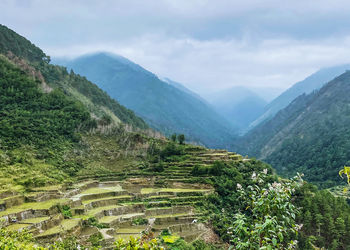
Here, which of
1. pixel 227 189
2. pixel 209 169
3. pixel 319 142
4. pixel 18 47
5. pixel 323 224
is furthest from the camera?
pixel 319 142

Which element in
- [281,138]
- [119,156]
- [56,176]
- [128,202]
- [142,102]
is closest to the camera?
[128,202]

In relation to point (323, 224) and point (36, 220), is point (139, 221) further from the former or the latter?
point (323, 224)

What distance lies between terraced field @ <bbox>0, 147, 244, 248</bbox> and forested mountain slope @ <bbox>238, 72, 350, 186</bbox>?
3878cm

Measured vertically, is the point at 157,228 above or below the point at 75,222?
below

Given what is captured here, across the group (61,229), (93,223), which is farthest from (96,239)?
(93,223)

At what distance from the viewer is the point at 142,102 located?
189625mm

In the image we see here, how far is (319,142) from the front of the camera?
8025cm

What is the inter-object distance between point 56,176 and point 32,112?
12.0 metres

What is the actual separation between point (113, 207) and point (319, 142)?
72.0 m

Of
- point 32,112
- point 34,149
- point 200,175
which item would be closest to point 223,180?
point 200,175

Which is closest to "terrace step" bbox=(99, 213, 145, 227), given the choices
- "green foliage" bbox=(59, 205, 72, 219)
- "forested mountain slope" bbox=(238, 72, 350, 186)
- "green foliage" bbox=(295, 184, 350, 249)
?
"green foliage" bbox=(59, 205, 72, 219)

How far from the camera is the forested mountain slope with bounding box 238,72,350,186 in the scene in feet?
210

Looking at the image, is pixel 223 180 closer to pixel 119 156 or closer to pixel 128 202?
pixel 128 202

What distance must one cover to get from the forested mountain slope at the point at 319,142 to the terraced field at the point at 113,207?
38782 mm
